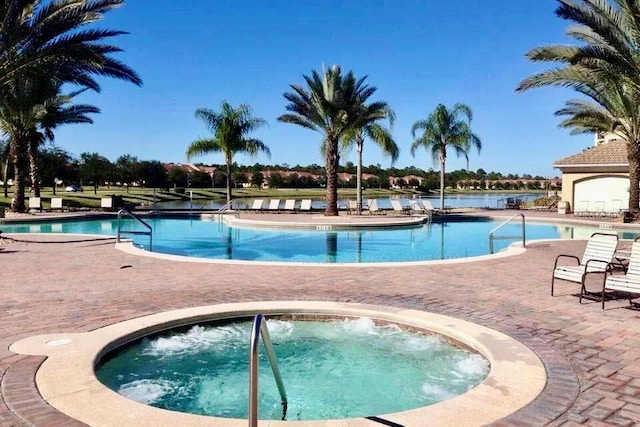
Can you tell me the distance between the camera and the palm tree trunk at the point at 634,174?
77.7ft

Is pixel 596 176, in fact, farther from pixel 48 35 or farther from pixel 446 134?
pixel 48 35

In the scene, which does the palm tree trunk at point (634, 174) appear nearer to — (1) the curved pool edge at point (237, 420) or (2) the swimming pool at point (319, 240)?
(2) the swimming pool at point (319, 240)

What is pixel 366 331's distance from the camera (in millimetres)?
6629

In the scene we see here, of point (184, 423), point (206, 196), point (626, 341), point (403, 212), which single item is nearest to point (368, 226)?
point (403, 212)

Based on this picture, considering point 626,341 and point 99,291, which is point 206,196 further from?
point 626,341

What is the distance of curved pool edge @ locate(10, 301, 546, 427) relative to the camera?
3742mm

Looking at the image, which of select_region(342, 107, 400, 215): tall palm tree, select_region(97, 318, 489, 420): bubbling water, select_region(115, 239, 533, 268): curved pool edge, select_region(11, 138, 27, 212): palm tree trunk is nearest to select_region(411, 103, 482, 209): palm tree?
select_region(342, 107, 400, 215): tall palm tree

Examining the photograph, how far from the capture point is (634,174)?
23.9m

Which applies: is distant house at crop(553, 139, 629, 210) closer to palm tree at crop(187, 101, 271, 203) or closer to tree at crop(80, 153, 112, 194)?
palm tree at crop(187, 101, 271, 203)

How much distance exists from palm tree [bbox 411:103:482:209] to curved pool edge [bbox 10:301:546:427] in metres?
27.4

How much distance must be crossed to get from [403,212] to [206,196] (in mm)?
30086

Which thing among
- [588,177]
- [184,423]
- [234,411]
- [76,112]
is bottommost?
[234,411]

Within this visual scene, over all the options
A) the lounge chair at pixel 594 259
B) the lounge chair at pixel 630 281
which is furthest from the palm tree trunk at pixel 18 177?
the lounge chair at pixel 630 281

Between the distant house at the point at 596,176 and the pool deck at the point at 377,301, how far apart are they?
2051cm
